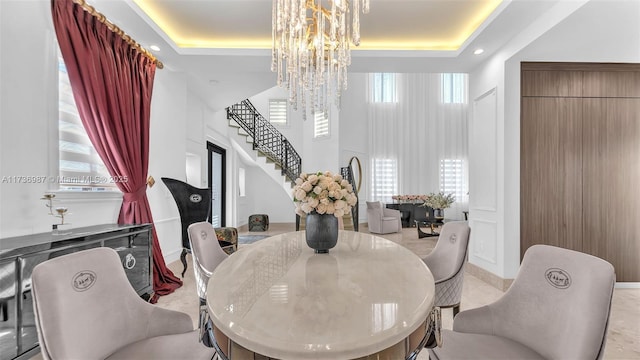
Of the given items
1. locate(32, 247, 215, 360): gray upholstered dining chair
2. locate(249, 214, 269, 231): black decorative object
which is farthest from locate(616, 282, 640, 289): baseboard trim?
locate(249, 214, 269, 231): black decorative object

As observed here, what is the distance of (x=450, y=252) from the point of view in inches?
78.1

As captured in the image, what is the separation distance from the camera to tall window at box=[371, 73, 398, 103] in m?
9.13

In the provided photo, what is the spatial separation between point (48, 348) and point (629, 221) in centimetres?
493

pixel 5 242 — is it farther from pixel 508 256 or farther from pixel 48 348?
pixel 508 256

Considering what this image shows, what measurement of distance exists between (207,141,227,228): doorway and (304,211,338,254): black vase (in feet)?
16.7

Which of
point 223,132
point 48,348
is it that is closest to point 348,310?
point 48,348

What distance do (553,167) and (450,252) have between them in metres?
2.22

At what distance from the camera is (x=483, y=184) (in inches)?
140

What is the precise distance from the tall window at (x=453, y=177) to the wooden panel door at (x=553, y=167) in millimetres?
5934

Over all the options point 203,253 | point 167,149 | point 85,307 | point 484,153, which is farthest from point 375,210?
point 85,307

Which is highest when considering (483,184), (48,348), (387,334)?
(483,184)

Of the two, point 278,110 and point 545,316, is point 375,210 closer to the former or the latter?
point 278,110

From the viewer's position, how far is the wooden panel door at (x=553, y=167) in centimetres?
321

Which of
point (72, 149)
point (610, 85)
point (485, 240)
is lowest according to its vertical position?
point (485, 240)
